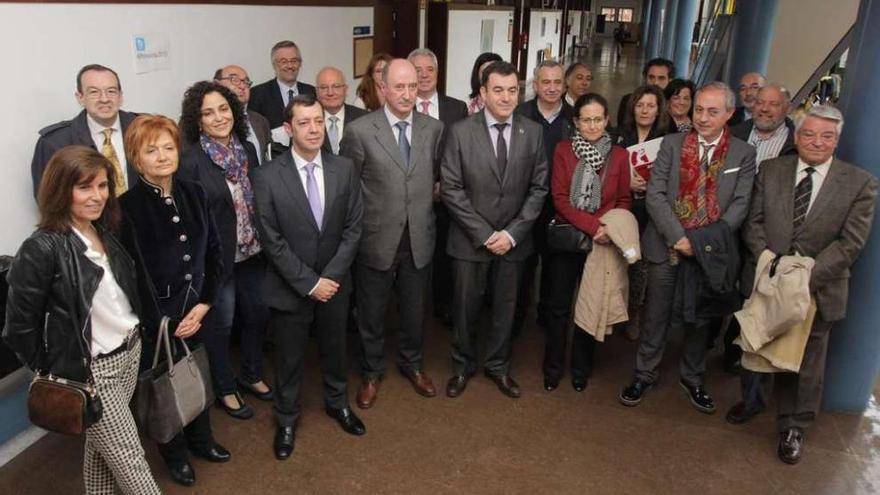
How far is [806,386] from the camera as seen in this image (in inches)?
122

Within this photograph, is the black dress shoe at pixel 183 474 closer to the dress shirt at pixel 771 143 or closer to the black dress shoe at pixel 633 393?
the black dress shoe at pixel 633 393

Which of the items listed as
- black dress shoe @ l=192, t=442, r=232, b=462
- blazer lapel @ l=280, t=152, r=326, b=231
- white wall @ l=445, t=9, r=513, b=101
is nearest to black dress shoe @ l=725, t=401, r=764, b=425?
blazer lapel @ l=280, t=152, r=326, b=231

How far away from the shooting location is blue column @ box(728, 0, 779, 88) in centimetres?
668

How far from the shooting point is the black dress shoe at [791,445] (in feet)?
9.97

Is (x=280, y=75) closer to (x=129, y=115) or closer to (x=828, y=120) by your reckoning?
(x=129, y=115)

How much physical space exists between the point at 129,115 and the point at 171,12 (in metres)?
1.08

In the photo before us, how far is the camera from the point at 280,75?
14.2 ft

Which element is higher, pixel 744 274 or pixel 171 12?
pixel 171 12

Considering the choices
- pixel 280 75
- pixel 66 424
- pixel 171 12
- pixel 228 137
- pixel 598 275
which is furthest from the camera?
pixel 280 75

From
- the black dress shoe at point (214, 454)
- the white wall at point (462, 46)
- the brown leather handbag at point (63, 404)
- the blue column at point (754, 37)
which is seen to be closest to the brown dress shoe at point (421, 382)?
the black dress shoe at point (214, 454)

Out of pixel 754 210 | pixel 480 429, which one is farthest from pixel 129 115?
pixel 754 210

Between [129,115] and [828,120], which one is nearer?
[828,120]

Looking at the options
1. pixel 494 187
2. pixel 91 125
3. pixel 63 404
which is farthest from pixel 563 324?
pixel 91 125

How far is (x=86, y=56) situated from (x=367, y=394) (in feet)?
7.49
